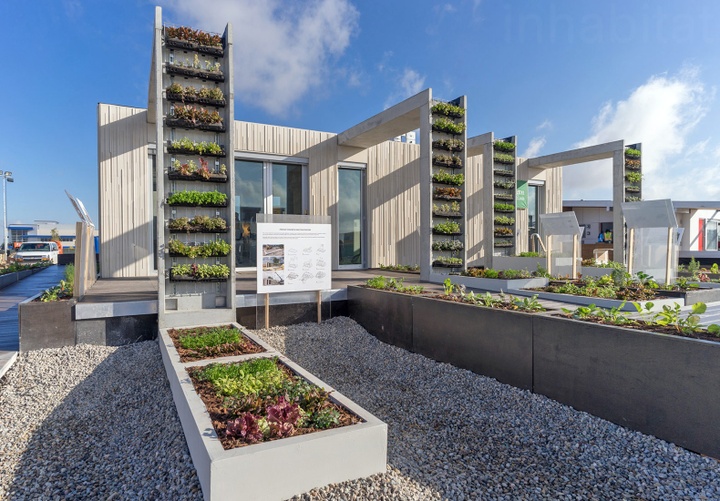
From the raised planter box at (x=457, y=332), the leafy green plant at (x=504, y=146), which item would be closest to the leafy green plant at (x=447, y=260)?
the raised planter box at (x=457, y=332)

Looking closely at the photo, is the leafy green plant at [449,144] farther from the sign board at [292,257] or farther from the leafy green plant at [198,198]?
the leafy green plant at [198,198]

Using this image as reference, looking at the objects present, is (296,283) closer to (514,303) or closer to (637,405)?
(514,303)

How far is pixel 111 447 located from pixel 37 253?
25.9 metres

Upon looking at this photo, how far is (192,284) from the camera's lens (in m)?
5.65

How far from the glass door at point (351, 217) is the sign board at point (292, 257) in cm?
485

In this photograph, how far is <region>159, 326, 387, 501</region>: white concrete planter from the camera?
1937 mm

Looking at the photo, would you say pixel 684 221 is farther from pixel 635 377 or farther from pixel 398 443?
pixel 398 443

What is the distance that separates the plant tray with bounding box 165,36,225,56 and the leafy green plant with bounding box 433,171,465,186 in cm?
477

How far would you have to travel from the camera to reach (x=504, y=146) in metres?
12.0

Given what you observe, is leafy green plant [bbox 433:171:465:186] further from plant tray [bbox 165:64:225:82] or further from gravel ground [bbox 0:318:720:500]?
gravel ground [bbox 0:318:720:500]

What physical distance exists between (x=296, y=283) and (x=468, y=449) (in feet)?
12.3

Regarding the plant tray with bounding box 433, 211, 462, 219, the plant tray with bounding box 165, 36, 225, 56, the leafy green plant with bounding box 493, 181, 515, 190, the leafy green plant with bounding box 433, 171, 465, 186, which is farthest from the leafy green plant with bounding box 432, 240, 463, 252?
the plant tray with bounding box 165, 36, 225, 56

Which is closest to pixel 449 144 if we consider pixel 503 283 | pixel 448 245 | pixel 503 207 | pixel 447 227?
pixel 447 227

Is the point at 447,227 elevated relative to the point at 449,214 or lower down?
lower down
